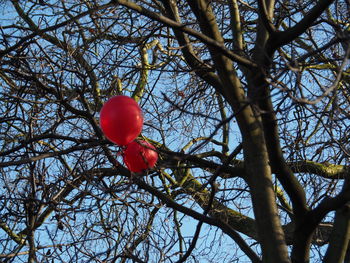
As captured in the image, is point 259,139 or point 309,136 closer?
point 259,139

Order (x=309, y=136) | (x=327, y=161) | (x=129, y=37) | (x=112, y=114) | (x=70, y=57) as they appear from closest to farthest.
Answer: (x=112, y=114), (x=70, y=57), (x=129, y=37), (x=327, y=161), (x=309, y=136)

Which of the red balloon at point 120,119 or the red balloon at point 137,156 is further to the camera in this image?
the red balloon at point 137,156

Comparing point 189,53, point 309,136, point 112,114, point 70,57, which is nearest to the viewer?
point 112,114

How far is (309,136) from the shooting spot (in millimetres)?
5977

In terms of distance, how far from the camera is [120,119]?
2816 millimetres

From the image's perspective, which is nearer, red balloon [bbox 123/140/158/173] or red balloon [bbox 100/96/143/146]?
red balloon [bbox 100/96/143/146]

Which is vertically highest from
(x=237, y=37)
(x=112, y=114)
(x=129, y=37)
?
(x=129, y=37)

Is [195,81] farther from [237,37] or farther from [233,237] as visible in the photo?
[233,237]

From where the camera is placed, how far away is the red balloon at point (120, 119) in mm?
2822

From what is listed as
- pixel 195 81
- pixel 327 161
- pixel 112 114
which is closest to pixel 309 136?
pixel 327 161

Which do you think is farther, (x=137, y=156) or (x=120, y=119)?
(x=137, y=156)

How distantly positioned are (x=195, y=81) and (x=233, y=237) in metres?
2.45

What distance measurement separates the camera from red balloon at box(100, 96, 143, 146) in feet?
9.26

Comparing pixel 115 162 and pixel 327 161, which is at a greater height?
pixel 327 161
